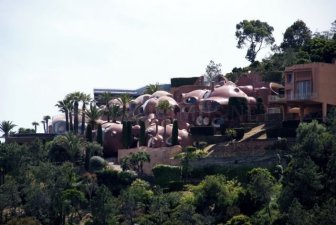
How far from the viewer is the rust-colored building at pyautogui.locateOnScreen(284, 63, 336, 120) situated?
7431cm

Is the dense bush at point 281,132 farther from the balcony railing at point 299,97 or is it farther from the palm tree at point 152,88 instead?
the palm tree at point 152,88

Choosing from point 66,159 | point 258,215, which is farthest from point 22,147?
point 258,215

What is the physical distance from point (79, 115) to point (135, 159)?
85.2ft

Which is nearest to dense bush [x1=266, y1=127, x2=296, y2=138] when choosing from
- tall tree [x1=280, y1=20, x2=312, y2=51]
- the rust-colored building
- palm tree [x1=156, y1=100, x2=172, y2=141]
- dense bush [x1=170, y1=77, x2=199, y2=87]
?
the rust-colored building

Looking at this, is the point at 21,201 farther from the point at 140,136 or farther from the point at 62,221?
the point at 140,136

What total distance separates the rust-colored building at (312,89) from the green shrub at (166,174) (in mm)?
12783

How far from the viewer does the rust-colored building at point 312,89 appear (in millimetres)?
74312

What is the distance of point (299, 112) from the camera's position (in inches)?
3088

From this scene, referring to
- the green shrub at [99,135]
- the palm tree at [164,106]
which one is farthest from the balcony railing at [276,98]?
the green shrub at [99,135]

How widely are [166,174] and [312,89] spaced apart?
15.4m

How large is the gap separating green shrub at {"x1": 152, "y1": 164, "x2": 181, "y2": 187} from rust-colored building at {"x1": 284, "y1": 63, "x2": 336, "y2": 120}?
503 inches

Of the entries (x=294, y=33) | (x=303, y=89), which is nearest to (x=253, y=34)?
(x=294, y=33)

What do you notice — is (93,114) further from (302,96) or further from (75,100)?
(302,96)

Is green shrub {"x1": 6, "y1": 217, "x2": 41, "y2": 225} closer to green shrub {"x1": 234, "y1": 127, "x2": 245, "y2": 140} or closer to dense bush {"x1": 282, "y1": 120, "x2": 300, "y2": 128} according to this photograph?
green shrub {"x1": 234, "y1": 127, "x2": 245, "y2": 140}
